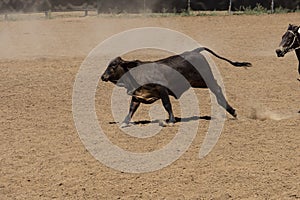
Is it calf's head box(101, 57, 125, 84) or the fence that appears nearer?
calf's head box(101, 57, 125, 84)

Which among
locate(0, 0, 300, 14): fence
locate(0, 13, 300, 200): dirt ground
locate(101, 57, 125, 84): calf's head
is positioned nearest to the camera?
locate(0, 13, 300, 200): dirt ground

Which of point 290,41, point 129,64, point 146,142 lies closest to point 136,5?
point 290,41

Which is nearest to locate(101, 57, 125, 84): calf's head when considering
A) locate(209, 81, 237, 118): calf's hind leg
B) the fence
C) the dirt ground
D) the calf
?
the calf

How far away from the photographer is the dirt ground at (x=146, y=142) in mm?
6566

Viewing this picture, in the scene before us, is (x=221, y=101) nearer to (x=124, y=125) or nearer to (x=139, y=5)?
(x=124, y=125)

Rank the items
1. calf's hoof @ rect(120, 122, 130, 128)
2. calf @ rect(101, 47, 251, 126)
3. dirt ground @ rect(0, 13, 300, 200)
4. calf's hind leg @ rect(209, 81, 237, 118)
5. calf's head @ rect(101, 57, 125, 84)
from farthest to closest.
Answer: calf's hind leg @ rect(209, 81, 237, 118) < calf's hoof @ rect(120, 122, 130, 128) < calf @ rect(101, 47, 251, 126) < calf's head @ rect(101, 57, 125, 84) < dirt ground @ rect(0, 13, 300, 200)

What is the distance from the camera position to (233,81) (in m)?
13.4

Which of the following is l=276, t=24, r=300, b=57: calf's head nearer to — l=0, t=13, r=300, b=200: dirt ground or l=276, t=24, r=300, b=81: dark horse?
l=276, t=24, r=300, b=81: dark horse

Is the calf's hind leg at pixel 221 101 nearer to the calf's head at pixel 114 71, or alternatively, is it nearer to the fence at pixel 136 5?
the calf's head at pixel 114 71

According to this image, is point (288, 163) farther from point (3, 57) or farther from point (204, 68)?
point (3, 57)

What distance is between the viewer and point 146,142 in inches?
330

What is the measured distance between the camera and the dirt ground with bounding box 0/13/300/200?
21.5ft

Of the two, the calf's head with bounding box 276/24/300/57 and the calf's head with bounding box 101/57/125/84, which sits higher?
the calf's head with bounding box 276/24/300/57

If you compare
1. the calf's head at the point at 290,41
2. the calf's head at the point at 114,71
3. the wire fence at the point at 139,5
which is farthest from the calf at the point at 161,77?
the wire fence at the point at 139,5
